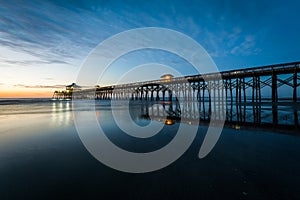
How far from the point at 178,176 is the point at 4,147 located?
6.33m

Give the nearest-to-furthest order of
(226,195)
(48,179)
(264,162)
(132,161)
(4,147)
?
(226,195) < (48,179) < (264,162) < (132,161) < (4,147)

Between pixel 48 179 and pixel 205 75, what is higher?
pixel 205 75

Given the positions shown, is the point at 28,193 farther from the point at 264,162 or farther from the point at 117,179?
the point at 264,162

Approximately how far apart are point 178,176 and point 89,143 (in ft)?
13.4

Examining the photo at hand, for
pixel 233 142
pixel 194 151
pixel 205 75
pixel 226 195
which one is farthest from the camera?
pixel 205 75

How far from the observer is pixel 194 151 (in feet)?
16.0

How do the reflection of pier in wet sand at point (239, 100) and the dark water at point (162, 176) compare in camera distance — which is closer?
the dark water at point (162, 176)

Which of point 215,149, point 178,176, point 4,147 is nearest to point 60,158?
point 4,147

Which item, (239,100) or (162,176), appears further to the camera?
(239,100)

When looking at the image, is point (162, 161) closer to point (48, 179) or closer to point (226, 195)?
point (226, 195)

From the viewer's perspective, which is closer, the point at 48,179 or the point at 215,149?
the point at 48,179

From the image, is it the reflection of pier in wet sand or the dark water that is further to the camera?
the reflection of pier in wet sand

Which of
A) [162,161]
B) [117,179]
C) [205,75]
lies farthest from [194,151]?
[205,75]

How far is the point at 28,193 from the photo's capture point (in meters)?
2.54
